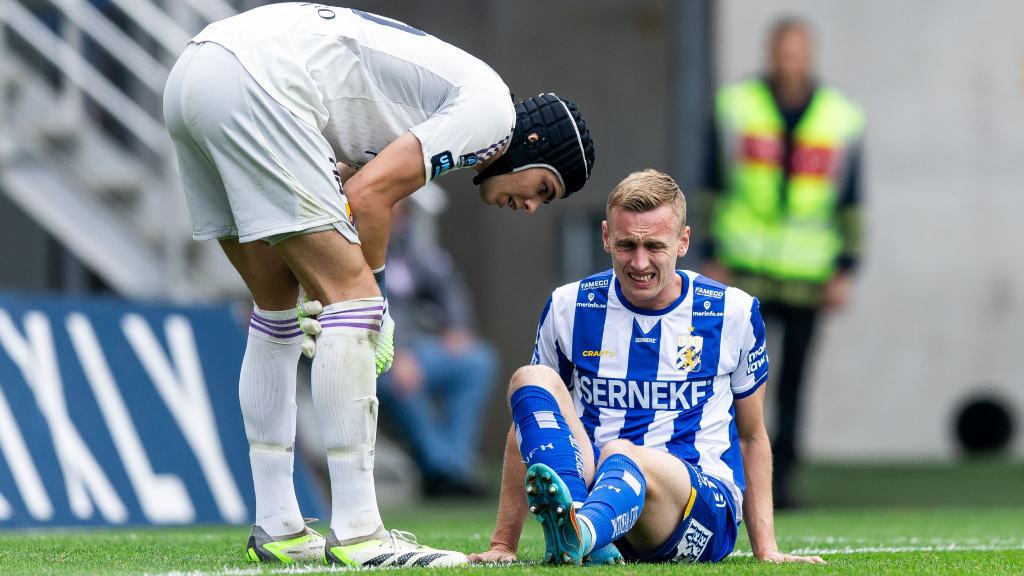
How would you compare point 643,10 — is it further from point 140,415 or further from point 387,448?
point 140,415

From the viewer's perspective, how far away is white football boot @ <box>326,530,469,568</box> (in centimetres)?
304

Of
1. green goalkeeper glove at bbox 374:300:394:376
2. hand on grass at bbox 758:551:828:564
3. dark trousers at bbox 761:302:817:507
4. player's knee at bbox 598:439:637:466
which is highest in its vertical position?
green goalkeeper glove at bbox 374:300:394:376

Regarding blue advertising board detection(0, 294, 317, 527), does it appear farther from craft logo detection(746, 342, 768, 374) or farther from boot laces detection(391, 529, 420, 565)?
craft logo detection(746, 342, 768, 374)

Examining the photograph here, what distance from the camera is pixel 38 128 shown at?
7855 mm

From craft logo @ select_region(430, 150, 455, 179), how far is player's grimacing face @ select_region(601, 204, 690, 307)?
46 centimetres

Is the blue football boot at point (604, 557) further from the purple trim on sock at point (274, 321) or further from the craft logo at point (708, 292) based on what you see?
the purple trim on sock at point (274, 321)

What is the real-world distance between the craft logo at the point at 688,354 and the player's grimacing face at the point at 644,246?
160 mm

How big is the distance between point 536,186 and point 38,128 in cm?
538

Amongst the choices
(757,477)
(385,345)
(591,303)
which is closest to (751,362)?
(757,477)

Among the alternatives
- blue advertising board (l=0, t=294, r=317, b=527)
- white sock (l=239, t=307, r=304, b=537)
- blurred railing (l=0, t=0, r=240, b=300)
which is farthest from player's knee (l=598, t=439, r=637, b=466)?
blurred railing (l=0, t=0, r=240, b=300)

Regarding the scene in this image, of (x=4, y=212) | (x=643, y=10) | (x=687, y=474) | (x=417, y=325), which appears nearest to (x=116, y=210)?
(x=4, y=212)

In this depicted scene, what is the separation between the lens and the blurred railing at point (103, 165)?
7531mm

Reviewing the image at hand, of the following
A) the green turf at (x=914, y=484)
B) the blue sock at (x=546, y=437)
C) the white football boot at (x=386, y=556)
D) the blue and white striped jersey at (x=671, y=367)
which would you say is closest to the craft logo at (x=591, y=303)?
the blue and white striped jersey at (x=671, y=367)

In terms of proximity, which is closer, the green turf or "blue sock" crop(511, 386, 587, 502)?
"blue sock" crop(511, 386, 587, 502)
